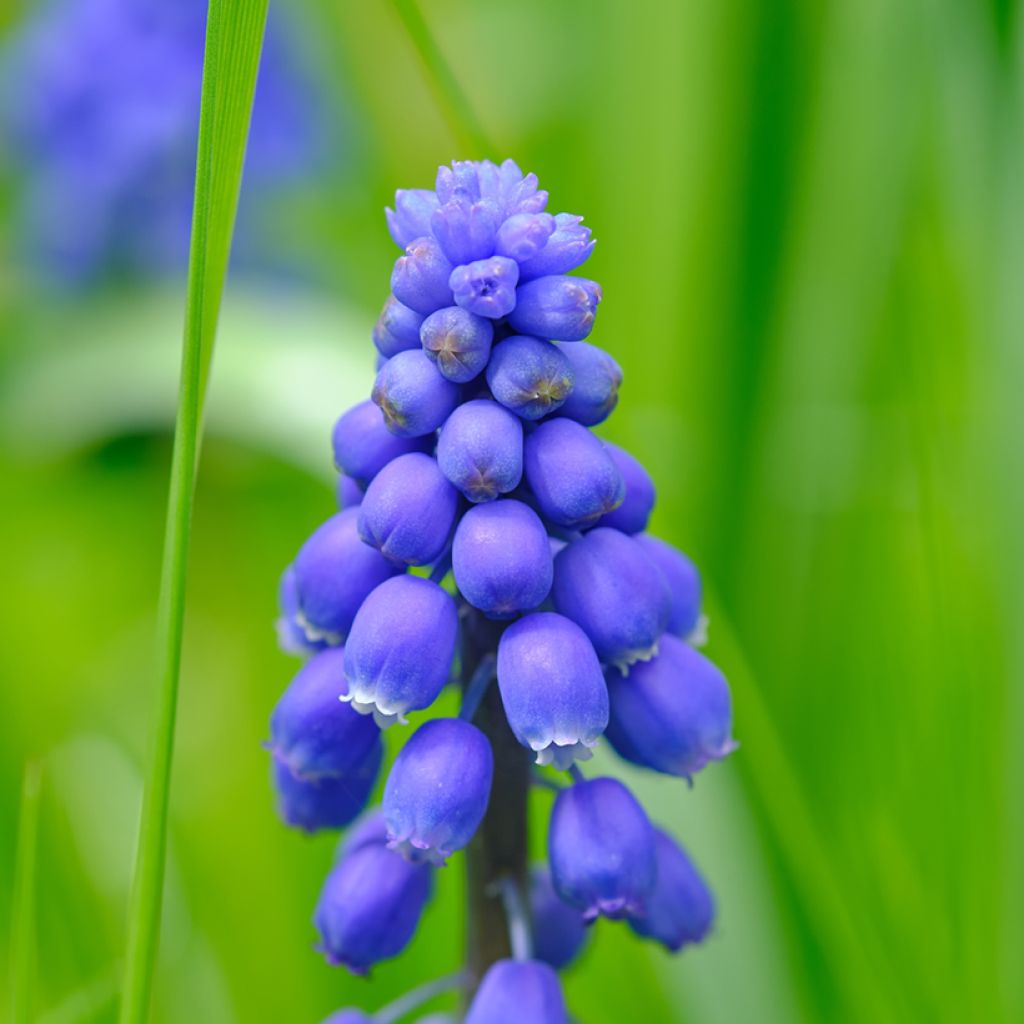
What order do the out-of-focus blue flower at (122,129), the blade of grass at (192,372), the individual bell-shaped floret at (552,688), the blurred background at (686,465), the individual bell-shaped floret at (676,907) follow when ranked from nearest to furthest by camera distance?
the blade of grass at (192,372), the individual bell-shaped floret at (552,688), the individual bell-shaped floret at (676,907), the blurred background at (686,465), the out-of-focus blue flower at (122,129)

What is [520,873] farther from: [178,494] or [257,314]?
[257,314]

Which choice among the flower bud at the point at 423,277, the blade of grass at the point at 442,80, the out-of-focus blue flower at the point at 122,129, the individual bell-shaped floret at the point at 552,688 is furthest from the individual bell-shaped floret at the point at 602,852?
the out-of-focus blue flower at the point at 122,129

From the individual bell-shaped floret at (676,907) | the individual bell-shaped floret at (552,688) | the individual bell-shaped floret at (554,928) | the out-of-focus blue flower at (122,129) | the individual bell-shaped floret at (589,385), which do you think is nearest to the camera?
the individual bell-shaped floret at (552,688)

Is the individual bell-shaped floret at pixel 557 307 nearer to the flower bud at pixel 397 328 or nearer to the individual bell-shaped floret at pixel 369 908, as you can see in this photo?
the flower bud at pixel 397 328

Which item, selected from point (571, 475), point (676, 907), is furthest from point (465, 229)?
point (676, 907)

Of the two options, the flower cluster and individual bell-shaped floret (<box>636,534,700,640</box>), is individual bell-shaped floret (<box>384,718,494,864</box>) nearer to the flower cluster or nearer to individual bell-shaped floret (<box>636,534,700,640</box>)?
the flower cluster

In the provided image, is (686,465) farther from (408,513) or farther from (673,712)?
(408,513)

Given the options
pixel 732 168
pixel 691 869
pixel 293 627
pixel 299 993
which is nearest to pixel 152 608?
pixel 299 993
